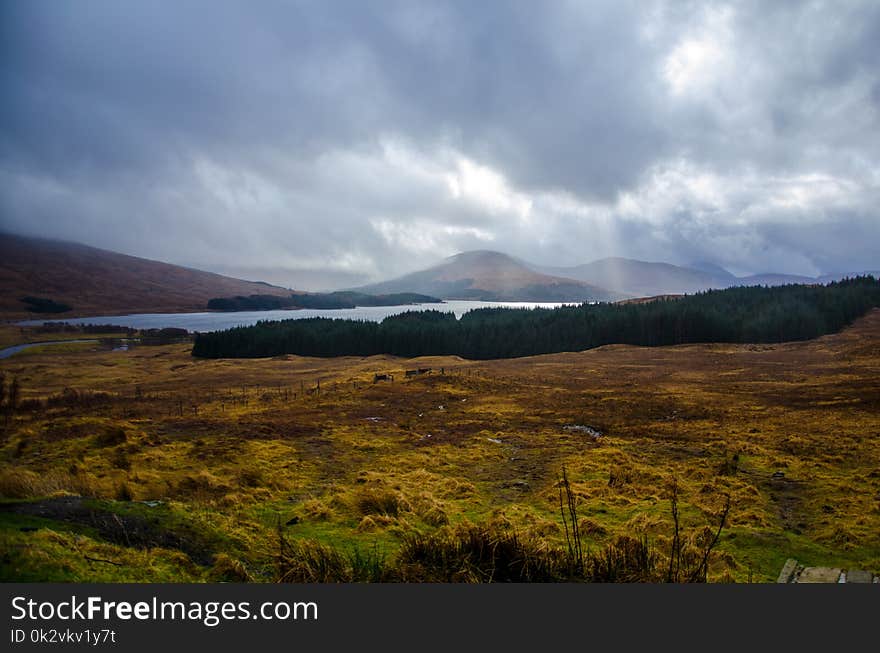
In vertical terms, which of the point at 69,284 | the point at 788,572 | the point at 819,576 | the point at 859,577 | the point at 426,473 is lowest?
the point at 426,473

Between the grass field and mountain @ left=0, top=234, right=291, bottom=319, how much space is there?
62927mm

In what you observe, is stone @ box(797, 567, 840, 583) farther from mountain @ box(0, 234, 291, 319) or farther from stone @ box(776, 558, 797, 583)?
mountain @ box(0, 234, 291, 319)

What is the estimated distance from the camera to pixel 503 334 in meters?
86.1

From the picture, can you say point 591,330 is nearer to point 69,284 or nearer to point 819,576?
point 819,576

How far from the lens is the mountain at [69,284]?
73250 millimetres

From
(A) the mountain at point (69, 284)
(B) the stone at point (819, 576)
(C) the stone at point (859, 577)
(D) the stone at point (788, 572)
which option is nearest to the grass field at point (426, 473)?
(D) the stone at point (788, 572)

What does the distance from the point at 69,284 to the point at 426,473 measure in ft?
516

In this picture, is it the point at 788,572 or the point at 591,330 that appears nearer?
the point at 788,572

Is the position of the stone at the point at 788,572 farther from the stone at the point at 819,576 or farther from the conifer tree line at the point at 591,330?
the conifer tree line at the point at 591,330

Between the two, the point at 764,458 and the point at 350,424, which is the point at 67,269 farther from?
the point at 764,458

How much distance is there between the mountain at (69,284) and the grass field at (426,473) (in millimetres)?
62927

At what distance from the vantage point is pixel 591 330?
84.8 m

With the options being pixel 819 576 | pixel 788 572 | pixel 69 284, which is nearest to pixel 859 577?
pixel 819 576

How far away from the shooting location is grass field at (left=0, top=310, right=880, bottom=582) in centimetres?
554
